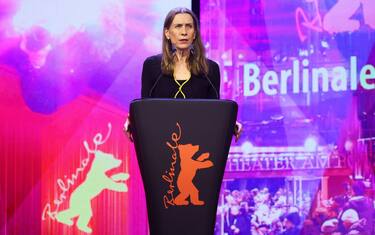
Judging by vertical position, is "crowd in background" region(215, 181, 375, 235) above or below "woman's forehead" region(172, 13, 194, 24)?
below

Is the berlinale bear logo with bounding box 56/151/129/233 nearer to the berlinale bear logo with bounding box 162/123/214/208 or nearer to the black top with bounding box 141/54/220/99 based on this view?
the black top with bounding box 141/54/220/99

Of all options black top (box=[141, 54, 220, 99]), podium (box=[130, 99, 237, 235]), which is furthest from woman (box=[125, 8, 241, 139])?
podium (box=[130, 99, 237, 235])

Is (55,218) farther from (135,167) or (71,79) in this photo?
(71,79)

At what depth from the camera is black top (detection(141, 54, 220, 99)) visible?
2348 mm

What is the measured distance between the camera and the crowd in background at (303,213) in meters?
3.76

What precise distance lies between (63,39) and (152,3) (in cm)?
60

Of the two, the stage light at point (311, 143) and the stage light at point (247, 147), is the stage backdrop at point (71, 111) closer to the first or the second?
the stage light at point (247, 147)

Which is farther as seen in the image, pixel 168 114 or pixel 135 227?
pixel 135 227

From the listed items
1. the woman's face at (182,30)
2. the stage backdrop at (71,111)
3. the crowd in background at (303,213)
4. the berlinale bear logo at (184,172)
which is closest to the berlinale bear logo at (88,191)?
the stage backdrop at (71,111)

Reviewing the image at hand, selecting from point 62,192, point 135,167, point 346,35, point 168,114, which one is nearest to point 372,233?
point 346,35

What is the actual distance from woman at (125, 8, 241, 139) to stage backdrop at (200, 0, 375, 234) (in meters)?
1.39

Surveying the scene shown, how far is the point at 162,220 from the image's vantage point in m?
2.12

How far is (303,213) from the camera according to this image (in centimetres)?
377

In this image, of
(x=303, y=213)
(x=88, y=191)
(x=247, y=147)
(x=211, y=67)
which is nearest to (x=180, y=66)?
(x=211, y=67)
